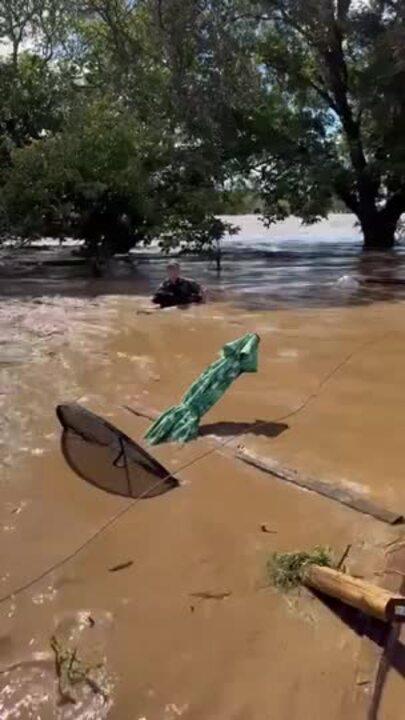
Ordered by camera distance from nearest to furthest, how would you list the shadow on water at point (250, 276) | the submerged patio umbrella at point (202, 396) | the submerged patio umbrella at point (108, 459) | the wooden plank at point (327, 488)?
the wooden plank at point (327, 488)
the submerged patio umbrella at point (108, 459)
the submerged patio umbrella at point (202, 396)
the shadow on water at point (250, 276)

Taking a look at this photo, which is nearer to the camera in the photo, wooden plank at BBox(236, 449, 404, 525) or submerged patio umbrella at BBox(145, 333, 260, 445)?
wooden plank at BBox(236, 449, 404, 525)

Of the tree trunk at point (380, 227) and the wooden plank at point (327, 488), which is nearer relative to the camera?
the wooden plank at point (327, 488)

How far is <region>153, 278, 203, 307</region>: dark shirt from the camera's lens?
11906mm

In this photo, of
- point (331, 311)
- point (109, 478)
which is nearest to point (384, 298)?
point (331, 311)

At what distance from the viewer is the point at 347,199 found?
25250 mm

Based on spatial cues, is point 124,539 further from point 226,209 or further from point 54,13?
point 54,13

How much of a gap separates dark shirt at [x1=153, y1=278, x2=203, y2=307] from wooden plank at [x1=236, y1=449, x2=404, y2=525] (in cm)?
698

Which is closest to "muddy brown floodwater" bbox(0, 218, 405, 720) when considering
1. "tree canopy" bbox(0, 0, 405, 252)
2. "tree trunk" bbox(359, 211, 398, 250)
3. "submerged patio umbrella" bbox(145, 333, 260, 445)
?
"submerged patio umbrella" bbox(145, 333, 260, 445)

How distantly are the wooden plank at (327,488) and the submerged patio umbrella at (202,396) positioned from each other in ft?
2.06

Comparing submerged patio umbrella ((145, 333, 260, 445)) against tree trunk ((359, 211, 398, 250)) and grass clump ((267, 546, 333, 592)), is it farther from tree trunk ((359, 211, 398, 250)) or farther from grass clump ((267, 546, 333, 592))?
tree trunk ((359, 211, 398, 250))

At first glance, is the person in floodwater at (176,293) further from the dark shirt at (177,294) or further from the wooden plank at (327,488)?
the wooden plank at (327,488)

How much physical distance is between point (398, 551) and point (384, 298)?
9932 millimetres

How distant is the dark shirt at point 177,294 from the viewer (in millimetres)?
11906

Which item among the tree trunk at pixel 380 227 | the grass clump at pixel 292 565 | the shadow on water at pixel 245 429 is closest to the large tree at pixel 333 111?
the tree trunk at pixel 380 227
